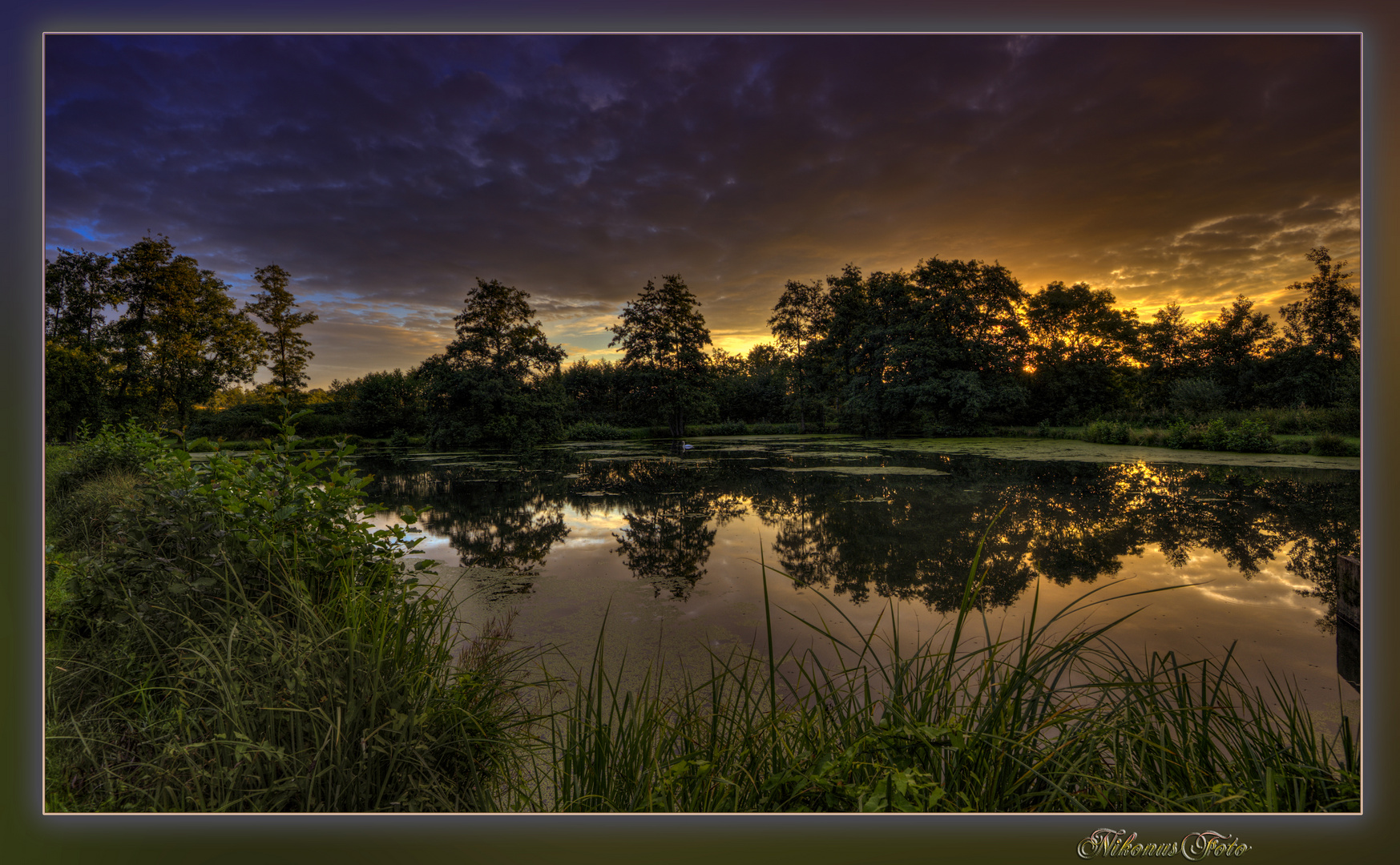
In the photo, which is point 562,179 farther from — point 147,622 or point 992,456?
point 992,456

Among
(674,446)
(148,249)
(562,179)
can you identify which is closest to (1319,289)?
(562,179)

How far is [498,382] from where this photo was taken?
288 inches

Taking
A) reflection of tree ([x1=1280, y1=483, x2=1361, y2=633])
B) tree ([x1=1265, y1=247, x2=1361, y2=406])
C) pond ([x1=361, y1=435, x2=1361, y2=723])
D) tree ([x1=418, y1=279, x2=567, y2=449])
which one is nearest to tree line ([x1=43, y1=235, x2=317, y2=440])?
pond ([x1=361, y1=435, x2=1361, y2=723])

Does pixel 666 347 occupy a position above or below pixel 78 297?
above

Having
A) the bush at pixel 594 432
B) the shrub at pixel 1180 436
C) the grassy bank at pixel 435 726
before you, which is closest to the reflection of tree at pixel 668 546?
the grassy bank at pixel 435 726

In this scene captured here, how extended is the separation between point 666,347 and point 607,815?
504cm

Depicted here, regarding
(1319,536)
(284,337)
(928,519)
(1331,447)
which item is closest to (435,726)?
(284,337)

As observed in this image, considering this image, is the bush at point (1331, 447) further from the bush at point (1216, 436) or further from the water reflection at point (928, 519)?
the bush at point (1216, 436)

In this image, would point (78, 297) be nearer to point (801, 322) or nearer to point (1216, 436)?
point (801, 322)

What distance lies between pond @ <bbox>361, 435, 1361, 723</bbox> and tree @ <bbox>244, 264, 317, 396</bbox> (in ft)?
4.38

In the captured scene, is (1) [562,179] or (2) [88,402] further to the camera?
(1) [562,179]

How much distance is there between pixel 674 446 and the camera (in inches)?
472

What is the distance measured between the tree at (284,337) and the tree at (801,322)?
9.38ft

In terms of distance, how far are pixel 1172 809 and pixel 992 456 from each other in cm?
907
